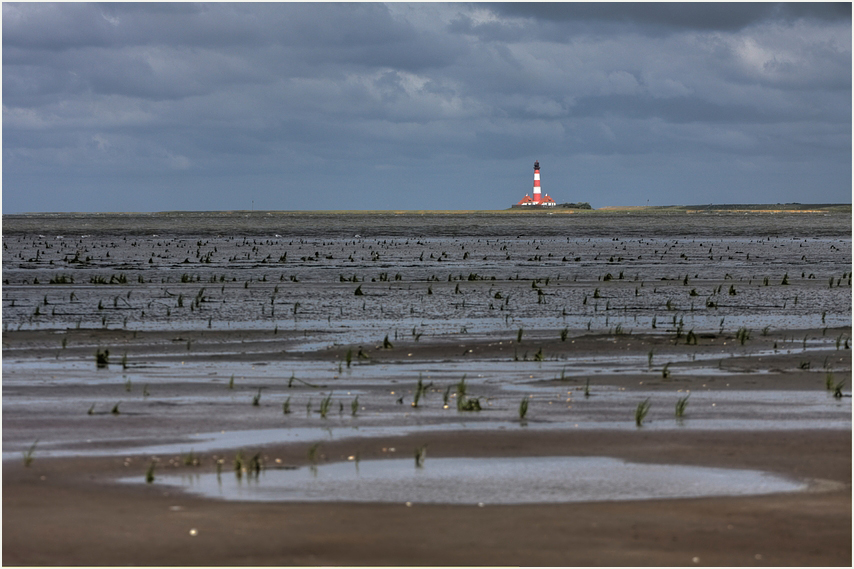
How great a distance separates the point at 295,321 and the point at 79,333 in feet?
16.9

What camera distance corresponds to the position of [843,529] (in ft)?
27.9

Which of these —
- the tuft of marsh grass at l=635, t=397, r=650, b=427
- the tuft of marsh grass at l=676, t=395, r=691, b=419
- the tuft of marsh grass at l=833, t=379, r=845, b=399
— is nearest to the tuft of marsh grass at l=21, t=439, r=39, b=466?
the tuft of marsh grass at l=635, t=397, r=650, b=427

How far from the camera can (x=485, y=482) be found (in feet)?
33.1

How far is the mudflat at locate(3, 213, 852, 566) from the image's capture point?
8.21m

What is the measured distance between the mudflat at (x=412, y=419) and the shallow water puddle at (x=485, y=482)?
0.10 meters

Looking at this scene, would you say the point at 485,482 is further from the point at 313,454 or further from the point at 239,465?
the point at 239,465

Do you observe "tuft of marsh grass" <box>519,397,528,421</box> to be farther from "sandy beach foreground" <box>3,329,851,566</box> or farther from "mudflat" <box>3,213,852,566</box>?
"sandy beach foreground" <box>3,329,851,566</box>

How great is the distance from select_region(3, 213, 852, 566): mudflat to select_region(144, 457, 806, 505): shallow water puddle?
99mm

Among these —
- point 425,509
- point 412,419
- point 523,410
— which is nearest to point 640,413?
point 523,410

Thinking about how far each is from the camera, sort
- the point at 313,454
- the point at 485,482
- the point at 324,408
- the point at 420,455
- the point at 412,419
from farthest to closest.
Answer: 1. the point at 324,408
2. the point at 412,419
3. the point at 420,455
4. the point at 313,454
5. the point at 485,482

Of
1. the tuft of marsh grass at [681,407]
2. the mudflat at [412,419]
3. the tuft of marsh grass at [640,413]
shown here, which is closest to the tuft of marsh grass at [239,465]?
the mudflat at [412,419]

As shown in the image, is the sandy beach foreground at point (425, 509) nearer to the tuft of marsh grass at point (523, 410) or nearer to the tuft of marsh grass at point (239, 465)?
the tuft of marsh grass at point (239, 465)

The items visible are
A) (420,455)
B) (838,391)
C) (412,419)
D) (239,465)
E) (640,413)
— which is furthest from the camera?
(838,391)

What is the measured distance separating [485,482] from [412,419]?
3.18 m
